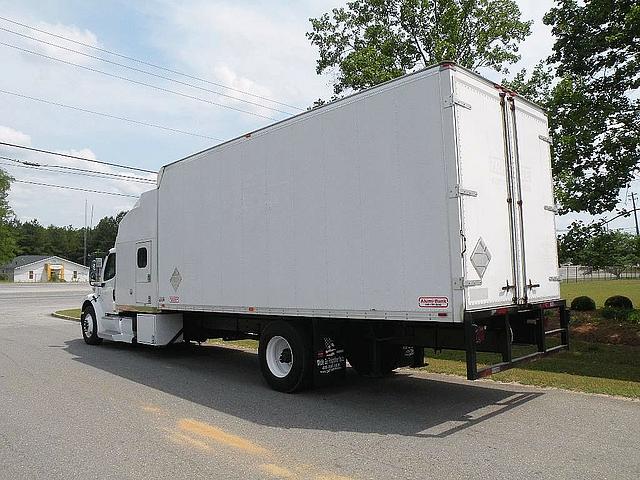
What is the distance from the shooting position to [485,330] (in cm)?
641

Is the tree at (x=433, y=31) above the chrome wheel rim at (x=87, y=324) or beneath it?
above

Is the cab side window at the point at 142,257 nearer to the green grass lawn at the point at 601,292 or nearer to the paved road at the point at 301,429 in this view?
the paved road at the point at 301,429

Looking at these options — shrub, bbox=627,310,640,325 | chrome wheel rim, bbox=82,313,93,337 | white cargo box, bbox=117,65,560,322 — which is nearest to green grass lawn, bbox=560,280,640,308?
shrub, bbox=627,310,640,325

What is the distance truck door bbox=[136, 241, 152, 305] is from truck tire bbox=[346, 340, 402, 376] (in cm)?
529

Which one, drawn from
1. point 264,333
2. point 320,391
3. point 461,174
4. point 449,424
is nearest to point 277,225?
point 264,333

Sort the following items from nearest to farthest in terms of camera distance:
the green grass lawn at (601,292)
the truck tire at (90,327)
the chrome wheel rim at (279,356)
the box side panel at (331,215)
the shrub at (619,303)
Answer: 1. the box side panel at (331,215)
2. the chrome wheel rim at (279,356)
3. the truck tire at (90,327)
4. the shrub at (619,303)
5. the green grass lawn at (601,292)

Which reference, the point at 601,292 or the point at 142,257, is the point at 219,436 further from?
the point at 601,292

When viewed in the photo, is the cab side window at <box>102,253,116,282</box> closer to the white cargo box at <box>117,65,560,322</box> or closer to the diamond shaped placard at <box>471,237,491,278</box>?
the white cargo box at <box>117,65,560,322</box>

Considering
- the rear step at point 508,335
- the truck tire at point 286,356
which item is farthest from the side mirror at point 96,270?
the rear step at point 508,335

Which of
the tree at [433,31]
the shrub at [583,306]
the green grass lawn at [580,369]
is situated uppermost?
the tree at [433,31]

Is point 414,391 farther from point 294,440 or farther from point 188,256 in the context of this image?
point 188,256

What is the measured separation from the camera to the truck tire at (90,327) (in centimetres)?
1334

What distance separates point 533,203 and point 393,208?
224 cm

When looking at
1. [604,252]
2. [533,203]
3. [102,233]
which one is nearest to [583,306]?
[604,252]
